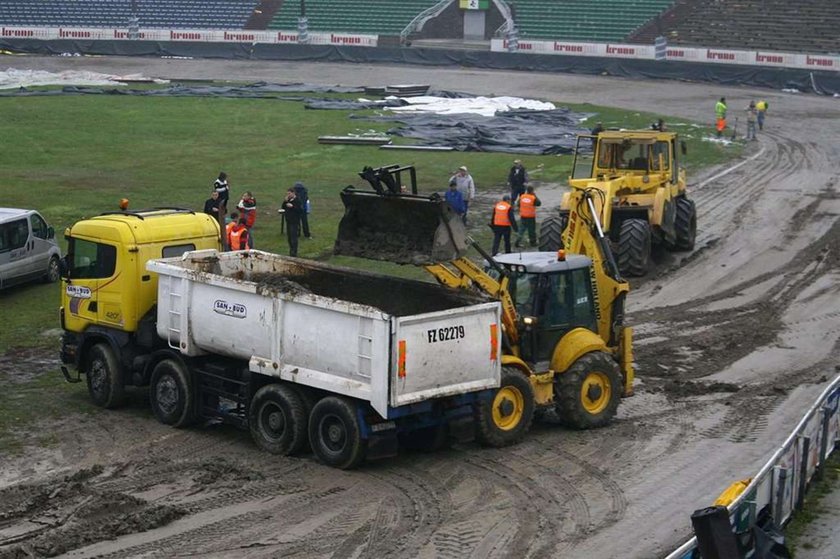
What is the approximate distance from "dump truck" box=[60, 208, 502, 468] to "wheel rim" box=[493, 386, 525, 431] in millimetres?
209

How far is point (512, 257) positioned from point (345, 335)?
123 inches

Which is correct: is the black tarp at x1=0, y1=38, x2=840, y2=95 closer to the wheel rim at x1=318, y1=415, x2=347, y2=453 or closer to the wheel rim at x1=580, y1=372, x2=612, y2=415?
the wheel rim at x1=580, y1=372, x2=612, y2=415

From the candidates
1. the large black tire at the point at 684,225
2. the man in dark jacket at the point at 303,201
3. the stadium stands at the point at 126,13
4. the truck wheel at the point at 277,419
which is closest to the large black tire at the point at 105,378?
the truck wheel at the point at 277,419

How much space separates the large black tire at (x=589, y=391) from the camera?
52.6 ft

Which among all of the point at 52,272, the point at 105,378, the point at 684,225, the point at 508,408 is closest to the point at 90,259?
the point at 105,378

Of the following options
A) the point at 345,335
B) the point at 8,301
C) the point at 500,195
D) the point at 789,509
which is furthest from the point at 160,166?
the point at 789,509

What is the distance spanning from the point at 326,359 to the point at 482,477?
7.04 feet

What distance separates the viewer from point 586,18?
74.1 meters

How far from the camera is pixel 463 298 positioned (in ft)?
50.4

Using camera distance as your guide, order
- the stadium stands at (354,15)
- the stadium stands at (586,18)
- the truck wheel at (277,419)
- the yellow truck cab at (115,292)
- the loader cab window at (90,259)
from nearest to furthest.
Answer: the truck wheel at (277,419), the yellow truck cab at (115,292), the loader cab window at (90,259), the stadium stands at (586,18), the stadium stands at (354,15)

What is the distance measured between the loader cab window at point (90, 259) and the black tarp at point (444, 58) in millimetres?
48219

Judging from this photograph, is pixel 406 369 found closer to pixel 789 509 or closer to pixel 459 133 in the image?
pixel 789 509

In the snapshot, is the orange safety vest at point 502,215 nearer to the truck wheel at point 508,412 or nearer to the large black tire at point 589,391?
the large black tire at point 589,391

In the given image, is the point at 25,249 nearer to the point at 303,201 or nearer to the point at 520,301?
the point at 303,201
